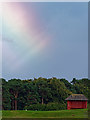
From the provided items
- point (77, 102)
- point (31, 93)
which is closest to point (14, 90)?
point (31, 93)

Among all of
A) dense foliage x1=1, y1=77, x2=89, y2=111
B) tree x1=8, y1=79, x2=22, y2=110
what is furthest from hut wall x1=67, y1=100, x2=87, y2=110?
tree x1=8, y1=79, x2=22, y2=110

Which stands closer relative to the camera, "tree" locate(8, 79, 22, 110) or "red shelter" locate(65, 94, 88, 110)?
"red shelter" locate(65, 94, 88, 110)

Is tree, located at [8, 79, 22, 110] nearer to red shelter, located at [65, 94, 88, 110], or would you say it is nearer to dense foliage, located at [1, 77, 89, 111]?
dense foliage, located at [1, 77, 89, 111]

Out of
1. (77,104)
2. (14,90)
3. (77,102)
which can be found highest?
(14,90)

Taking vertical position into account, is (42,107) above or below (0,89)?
below

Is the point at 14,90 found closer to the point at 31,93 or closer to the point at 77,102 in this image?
the point at 31,93

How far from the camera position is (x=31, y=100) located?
34594 millimetres

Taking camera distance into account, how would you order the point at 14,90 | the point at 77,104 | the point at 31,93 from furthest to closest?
the point at 14,90 → the point at 31,93 → the point at 77,104

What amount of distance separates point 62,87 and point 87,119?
2133 cm

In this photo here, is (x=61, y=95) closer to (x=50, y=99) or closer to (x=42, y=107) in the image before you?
(x=50, y=99)

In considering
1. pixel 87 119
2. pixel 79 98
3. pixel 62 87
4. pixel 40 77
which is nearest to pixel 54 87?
Result: pixel 62 87

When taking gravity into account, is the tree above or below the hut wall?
above

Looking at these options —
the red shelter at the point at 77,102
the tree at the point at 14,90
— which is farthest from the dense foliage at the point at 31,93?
the red shelter at the point at 77,102

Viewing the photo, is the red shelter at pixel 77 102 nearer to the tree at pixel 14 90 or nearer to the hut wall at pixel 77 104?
the hut wall at pixel 77 104
